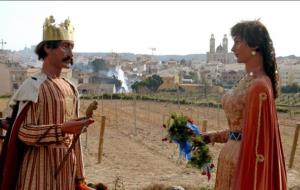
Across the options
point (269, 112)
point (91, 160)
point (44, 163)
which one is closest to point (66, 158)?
→ point (44, 163)

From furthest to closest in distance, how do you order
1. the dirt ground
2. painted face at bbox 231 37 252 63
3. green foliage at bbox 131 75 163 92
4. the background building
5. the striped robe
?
the background building
green foliage at bbox 131 75 163 92
the dirt ground
the striped robe
painted face at bbox 231 37 252 63

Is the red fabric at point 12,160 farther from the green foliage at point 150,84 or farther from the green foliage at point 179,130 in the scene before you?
the green foliage at point 150,84

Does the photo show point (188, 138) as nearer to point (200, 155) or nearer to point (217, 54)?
point (200, 155)

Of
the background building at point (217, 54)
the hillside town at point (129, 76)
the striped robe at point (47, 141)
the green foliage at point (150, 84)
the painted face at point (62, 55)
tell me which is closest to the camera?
the striped robe at point (47, 141)

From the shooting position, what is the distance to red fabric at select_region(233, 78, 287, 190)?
2791 mm

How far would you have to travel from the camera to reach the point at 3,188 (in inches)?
123

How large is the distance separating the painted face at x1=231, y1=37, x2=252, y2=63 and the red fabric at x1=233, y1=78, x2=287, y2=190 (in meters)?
0.17

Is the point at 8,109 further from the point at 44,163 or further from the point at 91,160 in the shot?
the point at 91,160

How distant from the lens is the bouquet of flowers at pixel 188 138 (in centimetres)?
350

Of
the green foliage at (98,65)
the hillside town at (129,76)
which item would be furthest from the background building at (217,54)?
the green foliage at (98,65)

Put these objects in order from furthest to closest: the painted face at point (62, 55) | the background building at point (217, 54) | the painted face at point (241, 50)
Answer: the background building at point (217, 54)
the painted face at point (62, 55)
the painted face at point (241, 50)

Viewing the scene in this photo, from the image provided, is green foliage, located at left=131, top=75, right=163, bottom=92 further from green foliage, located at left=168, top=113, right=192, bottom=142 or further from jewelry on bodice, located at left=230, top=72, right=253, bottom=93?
jewelry on bodice, located at left=230, top=72, right=253, bottom=93

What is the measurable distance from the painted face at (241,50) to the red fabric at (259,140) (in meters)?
0.17

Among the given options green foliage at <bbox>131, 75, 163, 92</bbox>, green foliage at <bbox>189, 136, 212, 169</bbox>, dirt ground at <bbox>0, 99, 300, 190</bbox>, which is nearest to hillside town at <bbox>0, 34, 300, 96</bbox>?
green foliage at <bbox>131, 75, 163, 92</bbox>
